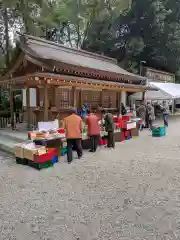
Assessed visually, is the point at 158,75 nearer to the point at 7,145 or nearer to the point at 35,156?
Answer: the point at 7,145

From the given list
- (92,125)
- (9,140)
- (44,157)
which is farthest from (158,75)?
(44,157)

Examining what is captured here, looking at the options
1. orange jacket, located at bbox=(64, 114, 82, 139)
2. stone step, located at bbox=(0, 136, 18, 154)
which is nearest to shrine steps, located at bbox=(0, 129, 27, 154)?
stone step, located at bbox=(0, 136, 18, 154)

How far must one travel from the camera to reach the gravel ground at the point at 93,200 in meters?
3.23

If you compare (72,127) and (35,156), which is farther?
Result: (72,127)

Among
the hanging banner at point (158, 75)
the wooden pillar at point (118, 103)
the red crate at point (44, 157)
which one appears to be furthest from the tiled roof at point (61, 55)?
the hanging banner at point (158, 75)

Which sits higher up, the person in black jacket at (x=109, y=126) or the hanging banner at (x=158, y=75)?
the hanging banner at (x=158, y=75)

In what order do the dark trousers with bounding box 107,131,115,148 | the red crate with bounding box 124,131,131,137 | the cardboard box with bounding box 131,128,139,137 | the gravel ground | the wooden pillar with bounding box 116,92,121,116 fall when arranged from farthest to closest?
the wooden pillar with bounding box 116,92,121,116 < the cardboard box with bounding box 131,128,139,137 < the red crate with bounding box 124,131,131,137 < the dark trousers with bounding box 107,131,115,148 < the gravel ground

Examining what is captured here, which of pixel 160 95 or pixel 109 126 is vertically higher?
pixel 160 95

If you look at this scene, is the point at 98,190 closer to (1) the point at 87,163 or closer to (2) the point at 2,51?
(1) the point at 87,163

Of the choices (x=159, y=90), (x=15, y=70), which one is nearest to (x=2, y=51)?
(x=15, y=70)

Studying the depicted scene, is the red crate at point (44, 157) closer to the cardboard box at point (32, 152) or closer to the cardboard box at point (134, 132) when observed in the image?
the cardboard box at point (32, 152)

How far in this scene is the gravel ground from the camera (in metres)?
3.23

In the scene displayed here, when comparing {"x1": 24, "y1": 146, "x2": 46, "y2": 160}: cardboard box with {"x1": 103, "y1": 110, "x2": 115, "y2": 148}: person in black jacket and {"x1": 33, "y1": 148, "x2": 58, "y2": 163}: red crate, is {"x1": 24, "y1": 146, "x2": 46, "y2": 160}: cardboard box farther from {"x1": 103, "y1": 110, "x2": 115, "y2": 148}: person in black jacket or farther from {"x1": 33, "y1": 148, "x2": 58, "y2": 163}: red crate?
{"x1": 103, "y1": 110, "x2": 115, "y2": 148}: person in black jacket

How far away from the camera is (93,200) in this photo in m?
4.22
